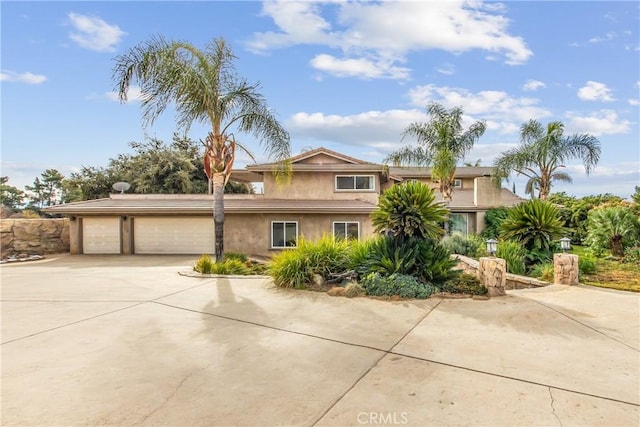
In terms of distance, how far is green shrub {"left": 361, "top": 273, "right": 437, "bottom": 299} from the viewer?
7750 mm

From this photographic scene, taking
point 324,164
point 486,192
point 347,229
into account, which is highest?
point 324,164

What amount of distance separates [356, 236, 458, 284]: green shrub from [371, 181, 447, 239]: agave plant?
0.88ft

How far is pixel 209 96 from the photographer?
11.0 meters

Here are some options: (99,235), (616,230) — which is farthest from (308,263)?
(99,235)

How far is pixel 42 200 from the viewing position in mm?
41594

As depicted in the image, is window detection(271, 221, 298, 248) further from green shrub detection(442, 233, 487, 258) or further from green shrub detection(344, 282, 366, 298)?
green shrub detection(344, 282, 366, 298)

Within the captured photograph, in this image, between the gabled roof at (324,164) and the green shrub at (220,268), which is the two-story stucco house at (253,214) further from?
the green shrub at (220,268)

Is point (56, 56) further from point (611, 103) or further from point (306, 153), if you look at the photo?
point (611, 103)

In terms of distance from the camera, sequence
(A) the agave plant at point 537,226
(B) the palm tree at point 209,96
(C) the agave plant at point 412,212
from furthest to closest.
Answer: (A) the agave plant at point 537,226 → (B) the palm tree at point 209,96 → (C) the agave plant at point 412,212

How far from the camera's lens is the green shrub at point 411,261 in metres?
8.42

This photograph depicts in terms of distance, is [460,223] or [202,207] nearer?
[202,207]

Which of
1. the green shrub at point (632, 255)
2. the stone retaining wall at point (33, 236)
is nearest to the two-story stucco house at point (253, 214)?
the stone retaining wall at point (33, 236)

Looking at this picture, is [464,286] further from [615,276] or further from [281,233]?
[281,233]

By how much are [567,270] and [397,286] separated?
16.3 feet
